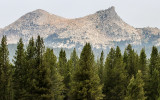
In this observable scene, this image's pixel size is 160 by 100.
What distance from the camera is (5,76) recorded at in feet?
124

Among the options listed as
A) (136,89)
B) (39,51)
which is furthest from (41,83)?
(136,89)

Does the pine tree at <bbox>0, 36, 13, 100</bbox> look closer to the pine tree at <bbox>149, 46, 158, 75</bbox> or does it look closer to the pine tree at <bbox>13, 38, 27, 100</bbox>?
the pine tree at <bbox>13, 38, 27, 100</bbox>

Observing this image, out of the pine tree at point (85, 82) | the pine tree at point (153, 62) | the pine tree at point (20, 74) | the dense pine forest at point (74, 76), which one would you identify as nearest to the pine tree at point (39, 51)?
the dense pine forest at point (74, 76)

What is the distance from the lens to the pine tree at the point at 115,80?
42.7 meters

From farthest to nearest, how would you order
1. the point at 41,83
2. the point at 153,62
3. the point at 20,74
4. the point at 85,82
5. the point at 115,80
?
the point at 153,62, the point at 115,80, the point at 20,74, the point at 85,82, the point at 41,83

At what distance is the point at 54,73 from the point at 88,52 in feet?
Answer: 44.8

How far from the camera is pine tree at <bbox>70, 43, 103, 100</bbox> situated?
30.1 meters

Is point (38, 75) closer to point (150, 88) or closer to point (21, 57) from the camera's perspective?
point (21, 57)

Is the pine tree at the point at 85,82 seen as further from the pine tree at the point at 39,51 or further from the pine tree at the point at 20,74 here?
the pine tree at the point at 20,74

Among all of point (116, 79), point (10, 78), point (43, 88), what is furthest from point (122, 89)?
point (10, 78)

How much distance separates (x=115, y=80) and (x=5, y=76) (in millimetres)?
21925

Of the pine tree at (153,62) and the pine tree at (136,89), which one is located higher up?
the pine tree at (153,62)

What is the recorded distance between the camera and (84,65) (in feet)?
103

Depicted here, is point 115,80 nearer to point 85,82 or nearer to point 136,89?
point 136,89
